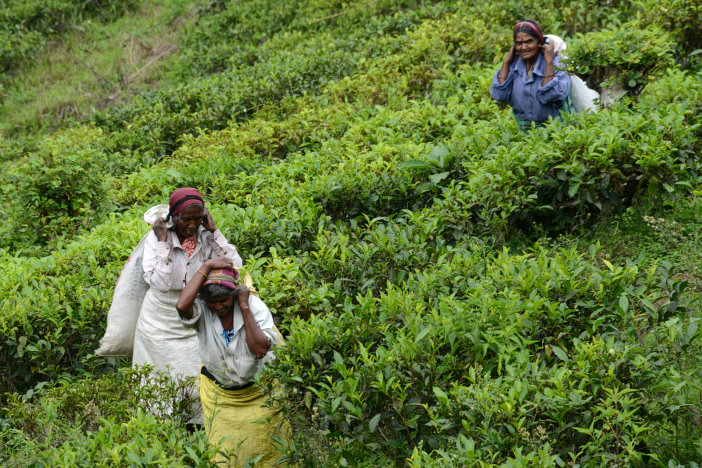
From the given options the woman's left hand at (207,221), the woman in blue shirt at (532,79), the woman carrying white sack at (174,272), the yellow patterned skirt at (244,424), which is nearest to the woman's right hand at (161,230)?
the woman carrying white sack at (174,272)

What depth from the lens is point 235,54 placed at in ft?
39.3

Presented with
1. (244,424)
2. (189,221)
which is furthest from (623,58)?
(244,424)

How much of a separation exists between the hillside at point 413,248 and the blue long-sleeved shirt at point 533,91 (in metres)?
0.31

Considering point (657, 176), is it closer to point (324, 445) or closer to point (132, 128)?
point (324, 445)

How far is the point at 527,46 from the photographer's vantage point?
6.57 meters

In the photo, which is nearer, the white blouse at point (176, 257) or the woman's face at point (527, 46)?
the white blouse at point (176, 257)

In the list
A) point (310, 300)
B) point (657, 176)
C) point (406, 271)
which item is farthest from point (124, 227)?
point (657, 176)

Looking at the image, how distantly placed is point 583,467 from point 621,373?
59 centimetres

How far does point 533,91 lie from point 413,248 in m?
A: 2.27

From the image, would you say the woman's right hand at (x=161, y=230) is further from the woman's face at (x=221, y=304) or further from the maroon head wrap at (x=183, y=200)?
the woman's face at (x=221, y=304)

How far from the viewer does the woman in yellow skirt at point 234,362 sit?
13.5 ft

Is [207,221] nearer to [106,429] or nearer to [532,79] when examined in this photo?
[106,429]

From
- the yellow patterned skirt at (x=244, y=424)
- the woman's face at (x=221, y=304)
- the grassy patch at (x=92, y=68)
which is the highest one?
the woman's face at (x=221, y=304)

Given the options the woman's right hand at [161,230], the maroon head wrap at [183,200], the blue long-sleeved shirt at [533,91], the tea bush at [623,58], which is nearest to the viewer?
the maroon head wrap at [183,200]
